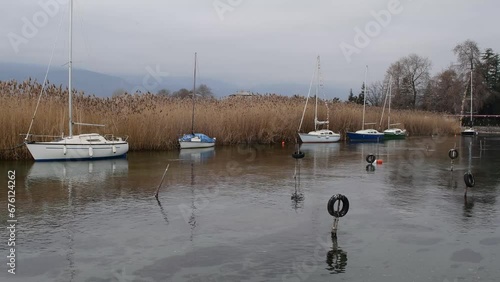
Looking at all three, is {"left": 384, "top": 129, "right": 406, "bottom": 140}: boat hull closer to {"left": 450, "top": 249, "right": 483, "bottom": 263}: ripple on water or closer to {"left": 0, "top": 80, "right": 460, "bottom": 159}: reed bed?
{"left": 0, "top": 80, "right": 460, "bottom": 159}: reed bed

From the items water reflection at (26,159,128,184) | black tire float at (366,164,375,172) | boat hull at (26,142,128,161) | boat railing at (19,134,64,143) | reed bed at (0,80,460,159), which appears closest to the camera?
water reflection at (26,159,128,184)

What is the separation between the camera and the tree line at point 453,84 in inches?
2744

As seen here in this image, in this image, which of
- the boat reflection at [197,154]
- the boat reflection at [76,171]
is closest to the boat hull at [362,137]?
the boat reflection at [197,154]

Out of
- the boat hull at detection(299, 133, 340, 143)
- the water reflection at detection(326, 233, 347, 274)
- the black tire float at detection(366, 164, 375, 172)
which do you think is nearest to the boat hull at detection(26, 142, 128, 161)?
the black tire float at detection(366, 164, 375, 172)

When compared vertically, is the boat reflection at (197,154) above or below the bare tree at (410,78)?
below

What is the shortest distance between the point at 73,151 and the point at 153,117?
268 inches

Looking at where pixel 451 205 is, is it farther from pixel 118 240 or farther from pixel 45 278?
pixel 45 278

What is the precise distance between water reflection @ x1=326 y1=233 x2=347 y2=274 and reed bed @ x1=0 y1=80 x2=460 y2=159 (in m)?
15.9

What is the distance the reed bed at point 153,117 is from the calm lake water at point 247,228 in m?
4.24

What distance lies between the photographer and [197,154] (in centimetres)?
2358

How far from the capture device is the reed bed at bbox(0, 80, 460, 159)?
19891 millimetres

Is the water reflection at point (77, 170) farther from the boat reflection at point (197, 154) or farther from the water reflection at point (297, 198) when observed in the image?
the water reflection at point (297, 198)

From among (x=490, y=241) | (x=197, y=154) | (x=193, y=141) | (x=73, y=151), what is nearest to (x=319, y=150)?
(x=193, y=141)

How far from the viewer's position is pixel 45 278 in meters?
6.16
